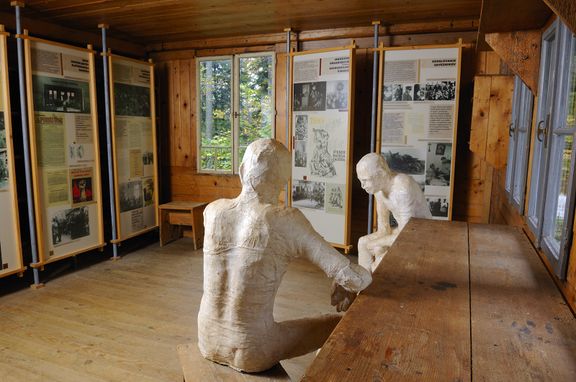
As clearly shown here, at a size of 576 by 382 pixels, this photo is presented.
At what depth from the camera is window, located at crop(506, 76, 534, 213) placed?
95.7 inches

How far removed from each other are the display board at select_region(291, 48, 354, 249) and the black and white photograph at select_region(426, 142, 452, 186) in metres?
0.74

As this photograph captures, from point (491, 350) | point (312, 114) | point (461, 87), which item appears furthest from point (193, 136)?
point (491, 350)

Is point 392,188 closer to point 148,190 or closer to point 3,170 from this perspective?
point 3,170

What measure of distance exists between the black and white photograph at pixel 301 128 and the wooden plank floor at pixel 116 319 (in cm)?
130

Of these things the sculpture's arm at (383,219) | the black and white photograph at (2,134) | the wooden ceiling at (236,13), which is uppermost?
the wooden ceiling at (236,13)

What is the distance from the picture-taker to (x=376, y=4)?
11.3 ft

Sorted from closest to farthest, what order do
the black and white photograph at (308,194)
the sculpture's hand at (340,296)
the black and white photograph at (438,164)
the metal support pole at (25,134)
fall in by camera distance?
the sculpture's hand at (340,296), the metal support pole at (25,134), the black and white photograph at (438,164), the black and white photograph at (308,194)

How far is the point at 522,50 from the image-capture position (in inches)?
Answer: 79.6

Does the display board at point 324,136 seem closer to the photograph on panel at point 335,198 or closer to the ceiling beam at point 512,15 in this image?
the photograph on panel at point 335,198

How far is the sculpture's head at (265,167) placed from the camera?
1400mm

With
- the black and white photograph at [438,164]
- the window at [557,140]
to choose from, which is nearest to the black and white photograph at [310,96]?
the black and white photograph at [438,164]

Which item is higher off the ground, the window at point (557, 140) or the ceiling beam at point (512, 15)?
the ceiling beam at point (512, 15)

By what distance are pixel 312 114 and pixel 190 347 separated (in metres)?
2.99

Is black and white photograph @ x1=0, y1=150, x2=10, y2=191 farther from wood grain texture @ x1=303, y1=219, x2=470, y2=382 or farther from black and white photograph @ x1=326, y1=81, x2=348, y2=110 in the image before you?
wood grain texture @ x1=303, y1=219, x2=470, y2=382
